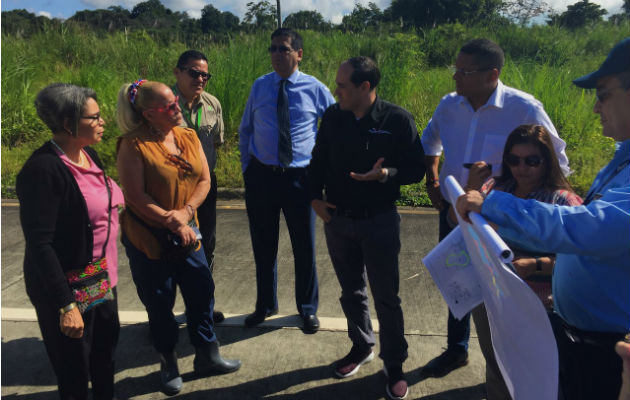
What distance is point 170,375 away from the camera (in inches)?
122

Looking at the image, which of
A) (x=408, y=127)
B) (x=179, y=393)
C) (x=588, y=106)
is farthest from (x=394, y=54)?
(x=179, y=393)

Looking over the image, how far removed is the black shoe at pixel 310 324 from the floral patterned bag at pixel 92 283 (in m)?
1.56

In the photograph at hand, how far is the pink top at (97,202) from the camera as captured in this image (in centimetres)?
239

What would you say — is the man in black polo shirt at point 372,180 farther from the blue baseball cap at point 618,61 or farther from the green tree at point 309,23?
the green tree at point 309,23

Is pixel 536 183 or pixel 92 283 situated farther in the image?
pixel 92 283

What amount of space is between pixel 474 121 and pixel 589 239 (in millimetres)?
1673

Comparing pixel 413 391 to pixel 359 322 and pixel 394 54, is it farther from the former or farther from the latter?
pixel 394 54

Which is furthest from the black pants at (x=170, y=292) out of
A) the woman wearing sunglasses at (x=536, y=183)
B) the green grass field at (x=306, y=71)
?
the green grass field at (x=306, y=71)

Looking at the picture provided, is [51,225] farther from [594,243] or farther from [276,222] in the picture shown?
[594,243]

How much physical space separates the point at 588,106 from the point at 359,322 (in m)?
8.16

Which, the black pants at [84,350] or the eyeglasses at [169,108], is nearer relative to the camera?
the black pants at [84,350]

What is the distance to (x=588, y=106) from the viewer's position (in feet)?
30.4

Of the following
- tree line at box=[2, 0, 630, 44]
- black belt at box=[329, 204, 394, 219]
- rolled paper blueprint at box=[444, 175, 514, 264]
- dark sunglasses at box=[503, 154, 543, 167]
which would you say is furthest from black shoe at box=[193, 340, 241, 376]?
tree line at box=[2, 0, 630, 44]

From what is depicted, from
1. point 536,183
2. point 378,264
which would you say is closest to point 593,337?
point 536,183
